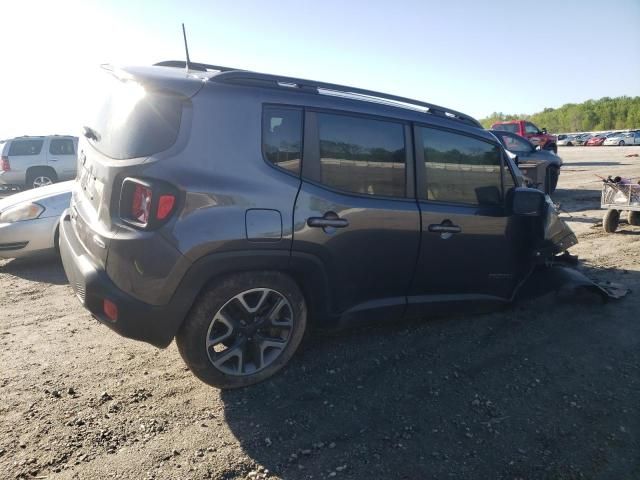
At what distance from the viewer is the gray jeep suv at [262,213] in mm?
2531

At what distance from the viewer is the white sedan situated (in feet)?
144

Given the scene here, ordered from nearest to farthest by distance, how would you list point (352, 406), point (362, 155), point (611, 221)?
point (352, 406) → point (362, 155) → point (611, 221)

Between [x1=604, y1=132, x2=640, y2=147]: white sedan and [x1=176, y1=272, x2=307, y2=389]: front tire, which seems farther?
[x1=604, y1=132, x2=640, y2=147]: white sedan

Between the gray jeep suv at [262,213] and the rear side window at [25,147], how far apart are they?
12.7m

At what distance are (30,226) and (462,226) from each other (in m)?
4.96

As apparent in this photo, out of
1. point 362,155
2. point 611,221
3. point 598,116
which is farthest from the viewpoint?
point 598,116

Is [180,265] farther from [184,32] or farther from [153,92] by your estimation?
[184,32]

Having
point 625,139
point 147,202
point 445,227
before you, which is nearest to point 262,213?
point 147,202

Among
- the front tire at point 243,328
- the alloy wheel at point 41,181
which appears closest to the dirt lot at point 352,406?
the front tire at point 243,328

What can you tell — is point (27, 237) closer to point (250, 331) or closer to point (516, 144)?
point (250, 331)

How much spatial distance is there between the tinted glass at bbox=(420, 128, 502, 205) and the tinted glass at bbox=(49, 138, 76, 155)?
14.0 metres

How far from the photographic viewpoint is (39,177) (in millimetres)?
13836

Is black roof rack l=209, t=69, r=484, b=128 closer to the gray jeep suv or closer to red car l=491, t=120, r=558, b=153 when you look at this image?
the gray jeep suv

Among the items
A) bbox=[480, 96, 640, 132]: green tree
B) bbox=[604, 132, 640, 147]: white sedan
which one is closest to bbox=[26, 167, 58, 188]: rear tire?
bbox=[604, 132, 640, 147]: white sedan
